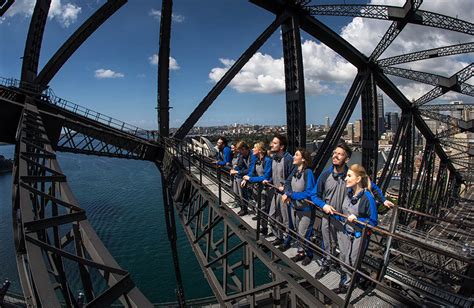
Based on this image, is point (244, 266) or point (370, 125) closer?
point (244, 266)

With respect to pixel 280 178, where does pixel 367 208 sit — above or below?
below

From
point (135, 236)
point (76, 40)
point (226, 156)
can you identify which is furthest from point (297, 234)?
point (135, 236)

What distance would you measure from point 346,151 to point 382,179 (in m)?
12.6

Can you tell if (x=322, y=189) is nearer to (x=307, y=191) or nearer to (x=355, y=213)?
(x=307, y=191)

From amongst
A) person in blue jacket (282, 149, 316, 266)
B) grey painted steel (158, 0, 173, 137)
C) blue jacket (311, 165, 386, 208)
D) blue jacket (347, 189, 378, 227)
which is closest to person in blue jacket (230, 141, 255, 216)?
person in blue jacket (282, 149, 316, 266)

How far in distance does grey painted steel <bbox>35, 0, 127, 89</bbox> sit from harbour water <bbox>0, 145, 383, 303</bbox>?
18.4 m

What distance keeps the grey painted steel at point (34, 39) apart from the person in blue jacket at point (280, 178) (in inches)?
528

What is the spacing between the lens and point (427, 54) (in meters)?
13.1

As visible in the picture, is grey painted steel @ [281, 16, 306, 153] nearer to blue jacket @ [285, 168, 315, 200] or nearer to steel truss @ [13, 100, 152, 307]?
blue jacket @ [285, 168, 315, 200]

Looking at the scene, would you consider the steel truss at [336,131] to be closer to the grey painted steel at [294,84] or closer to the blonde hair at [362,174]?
the grey painted steel at [294,84]

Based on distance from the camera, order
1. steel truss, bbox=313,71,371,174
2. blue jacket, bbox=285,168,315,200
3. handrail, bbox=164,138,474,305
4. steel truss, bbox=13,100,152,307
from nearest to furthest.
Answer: steel truss, bbox=13,100,152,307 < handrail, bbox=164,138,474,305 < blue jacket, bbox=285,168,315,200 < steel truss, bbox=313,71,371,174

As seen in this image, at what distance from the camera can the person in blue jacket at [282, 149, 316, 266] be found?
4.69 m

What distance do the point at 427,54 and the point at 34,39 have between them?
62.0ft

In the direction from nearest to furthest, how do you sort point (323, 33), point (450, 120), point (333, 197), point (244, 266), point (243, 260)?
point (333, 197) < point (244, 266) < point (243, 260) < point (323, 33) < point (450, 120)
